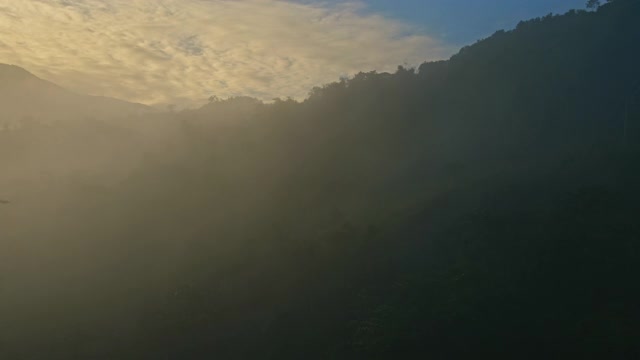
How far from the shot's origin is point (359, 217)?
193ft

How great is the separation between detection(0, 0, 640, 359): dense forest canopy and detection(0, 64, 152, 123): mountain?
145 ft

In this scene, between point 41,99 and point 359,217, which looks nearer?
point 359,217

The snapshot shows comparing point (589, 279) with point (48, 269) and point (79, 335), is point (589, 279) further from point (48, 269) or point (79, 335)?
point (48, 269)

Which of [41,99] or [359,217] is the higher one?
[41,99]

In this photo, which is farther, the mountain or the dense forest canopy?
the mountain

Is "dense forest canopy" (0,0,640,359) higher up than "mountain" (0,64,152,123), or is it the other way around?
"mountain" (0,64,152,123)

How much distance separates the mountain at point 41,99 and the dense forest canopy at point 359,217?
44128mm

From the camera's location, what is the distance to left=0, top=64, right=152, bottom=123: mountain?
146m

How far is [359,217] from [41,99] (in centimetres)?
12290

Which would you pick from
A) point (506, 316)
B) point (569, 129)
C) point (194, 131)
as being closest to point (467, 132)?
point (569, 129)

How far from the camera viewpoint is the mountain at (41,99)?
145500mm

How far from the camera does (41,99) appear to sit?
15612 centimetres

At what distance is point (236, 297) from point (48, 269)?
22429 millimetres

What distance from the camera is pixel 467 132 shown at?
7631cm
